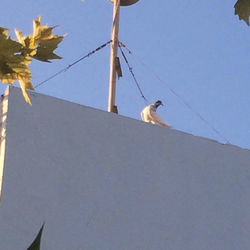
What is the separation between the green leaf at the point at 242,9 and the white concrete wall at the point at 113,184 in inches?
222

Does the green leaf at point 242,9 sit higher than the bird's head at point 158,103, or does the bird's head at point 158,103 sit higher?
the bird's head at point 158,103

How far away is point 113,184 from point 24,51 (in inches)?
251

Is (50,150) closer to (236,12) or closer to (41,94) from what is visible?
(41,94)

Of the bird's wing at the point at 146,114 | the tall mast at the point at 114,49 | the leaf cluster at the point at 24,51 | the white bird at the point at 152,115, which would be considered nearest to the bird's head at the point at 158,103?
the white bird at the point at 152,115

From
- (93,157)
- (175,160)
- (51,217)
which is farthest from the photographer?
(175,160)

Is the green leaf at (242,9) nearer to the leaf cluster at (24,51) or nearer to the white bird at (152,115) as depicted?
the leaf cluster at (24,51)

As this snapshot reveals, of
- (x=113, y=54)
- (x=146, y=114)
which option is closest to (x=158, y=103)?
(x=146, y=114)

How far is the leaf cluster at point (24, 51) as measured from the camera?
154 cm

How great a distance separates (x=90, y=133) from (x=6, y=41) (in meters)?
6.43

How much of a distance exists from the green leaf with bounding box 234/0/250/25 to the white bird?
7.73 m

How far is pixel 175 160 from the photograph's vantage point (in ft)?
27.7

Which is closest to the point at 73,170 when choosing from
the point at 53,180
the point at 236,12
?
the point at 53,180

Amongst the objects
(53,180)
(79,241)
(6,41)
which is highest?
(53,180)

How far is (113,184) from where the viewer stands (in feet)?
25.9
